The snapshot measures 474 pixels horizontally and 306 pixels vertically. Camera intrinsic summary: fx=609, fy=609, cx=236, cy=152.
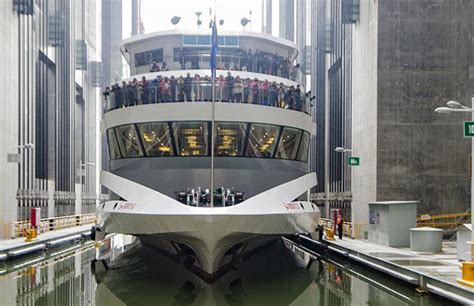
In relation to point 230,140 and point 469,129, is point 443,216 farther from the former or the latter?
point 469,129

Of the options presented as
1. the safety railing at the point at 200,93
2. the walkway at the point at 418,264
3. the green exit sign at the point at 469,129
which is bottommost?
the walkway at the point at 418,264

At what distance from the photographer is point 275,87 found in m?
21.5

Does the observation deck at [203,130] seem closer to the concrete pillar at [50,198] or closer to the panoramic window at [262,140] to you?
the panoramic window at [262,140]

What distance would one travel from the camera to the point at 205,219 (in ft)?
51.4

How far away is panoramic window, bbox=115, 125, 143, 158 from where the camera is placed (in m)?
21.1

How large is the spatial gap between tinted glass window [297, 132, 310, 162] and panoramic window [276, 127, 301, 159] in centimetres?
43

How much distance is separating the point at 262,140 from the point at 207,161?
209cm

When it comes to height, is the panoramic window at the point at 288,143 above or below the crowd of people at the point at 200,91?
below

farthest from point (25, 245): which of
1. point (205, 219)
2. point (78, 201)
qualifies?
point (78, 201)

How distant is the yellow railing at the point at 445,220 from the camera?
29417mm

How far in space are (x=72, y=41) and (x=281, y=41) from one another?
121 ft

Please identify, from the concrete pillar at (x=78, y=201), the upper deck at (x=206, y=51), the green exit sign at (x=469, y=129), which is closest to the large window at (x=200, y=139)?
the upper deck at (x=206, y=51)

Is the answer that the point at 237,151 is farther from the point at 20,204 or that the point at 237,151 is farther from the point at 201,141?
the point at 20,204

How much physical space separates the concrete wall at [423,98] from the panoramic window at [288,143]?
965 centimetres
